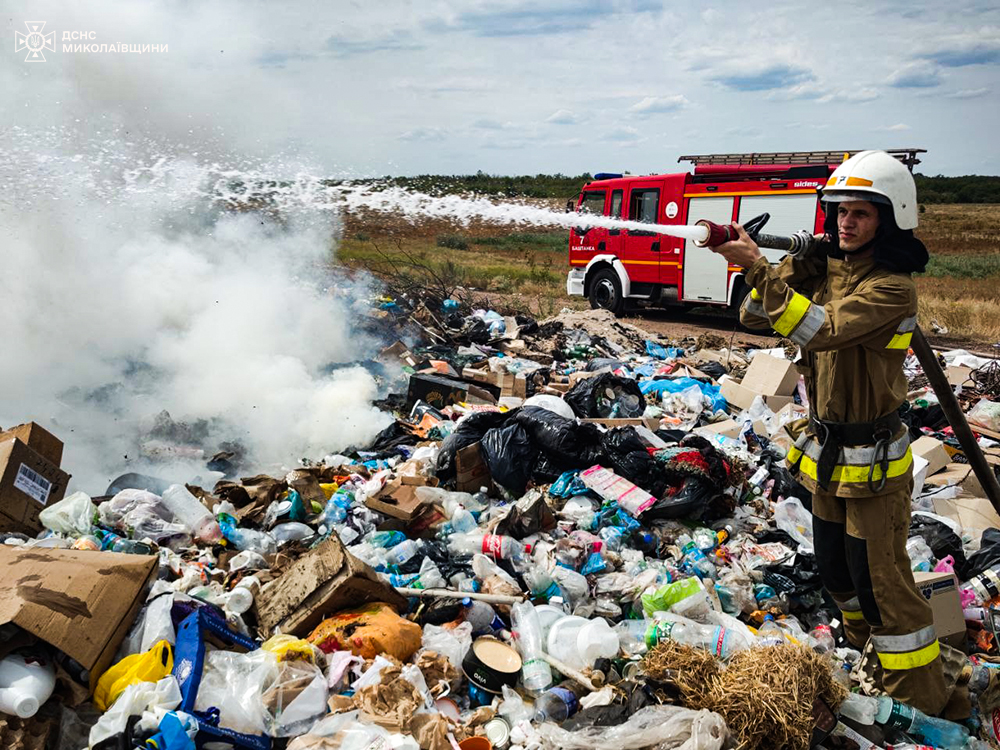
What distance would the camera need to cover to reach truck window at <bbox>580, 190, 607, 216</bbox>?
12.1 meters

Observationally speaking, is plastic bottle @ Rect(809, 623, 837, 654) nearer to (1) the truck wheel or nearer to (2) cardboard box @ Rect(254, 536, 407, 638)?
(2) cardboard box @ Rect(254, 536, 407, 638)

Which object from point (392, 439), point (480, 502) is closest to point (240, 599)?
point (480, 502)

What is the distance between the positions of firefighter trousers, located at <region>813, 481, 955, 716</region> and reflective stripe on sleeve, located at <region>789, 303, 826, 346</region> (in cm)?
73

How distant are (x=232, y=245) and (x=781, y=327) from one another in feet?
23.7

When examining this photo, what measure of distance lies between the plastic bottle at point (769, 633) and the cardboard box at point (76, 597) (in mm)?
2516

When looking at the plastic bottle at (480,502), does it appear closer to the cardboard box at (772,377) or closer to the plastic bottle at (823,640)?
the plastic bottle at (823,640)

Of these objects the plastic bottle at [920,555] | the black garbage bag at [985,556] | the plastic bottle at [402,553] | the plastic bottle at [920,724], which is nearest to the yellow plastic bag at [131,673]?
the plastic bottle at [402,553]

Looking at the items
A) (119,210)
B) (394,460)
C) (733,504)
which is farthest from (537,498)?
(119,210)

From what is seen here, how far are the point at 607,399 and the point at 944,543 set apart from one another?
8.70 ft

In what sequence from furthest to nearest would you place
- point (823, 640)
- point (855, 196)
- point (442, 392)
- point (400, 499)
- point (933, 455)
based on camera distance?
point (442, 392) → point (933, 455) → point (400, 499) → point (823, 640) → point (855, 196)

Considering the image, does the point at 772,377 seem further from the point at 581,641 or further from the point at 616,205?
the point at 616,205

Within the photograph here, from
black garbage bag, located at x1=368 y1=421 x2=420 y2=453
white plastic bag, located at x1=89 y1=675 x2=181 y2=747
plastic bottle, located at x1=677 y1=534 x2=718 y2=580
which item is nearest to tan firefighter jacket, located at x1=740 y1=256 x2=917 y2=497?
plastic bottle, located at x1=677 y1=534 x2=718 y2=580

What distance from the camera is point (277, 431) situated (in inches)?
217

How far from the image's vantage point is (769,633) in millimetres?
3072
